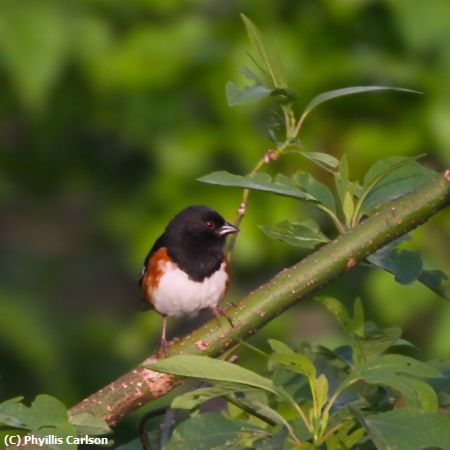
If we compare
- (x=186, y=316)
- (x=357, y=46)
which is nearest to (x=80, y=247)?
(x=357, y=46)

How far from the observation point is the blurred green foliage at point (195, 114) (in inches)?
153

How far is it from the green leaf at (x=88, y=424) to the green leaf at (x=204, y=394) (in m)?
0.08

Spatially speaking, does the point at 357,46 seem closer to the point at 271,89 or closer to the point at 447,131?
the point at 447,131

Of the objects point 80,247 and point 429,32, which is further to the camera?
point 80,247

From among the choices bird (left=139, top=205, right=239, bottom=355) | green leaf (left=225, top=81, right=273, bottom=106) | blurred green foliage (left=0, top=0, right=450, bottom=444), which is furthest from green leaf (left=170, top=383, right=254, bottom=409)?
blurred green foliage (left=0, top=0, right=450, bottom=444)

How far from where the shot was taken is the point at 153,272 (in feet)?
8.33

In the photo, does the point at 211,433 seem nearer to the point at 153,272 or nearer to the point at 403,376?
the point at 403,376

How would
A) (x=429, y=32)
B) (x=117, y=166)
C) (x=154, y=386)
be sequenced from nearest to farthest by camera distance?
(x=154, y=386) → (x=429, y=32) → (x=117, y=166)

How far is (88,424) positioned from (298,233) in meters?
0.34

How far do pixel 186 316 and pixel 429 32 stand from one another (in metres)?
1.71

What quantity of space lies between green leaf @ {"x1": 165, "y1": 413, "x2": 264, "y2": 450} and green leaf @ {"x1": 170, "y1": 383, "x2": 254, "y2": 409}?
20 mm

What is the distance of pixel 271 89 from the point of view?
1.39 metres

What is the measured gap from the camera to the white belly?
7.85 feet

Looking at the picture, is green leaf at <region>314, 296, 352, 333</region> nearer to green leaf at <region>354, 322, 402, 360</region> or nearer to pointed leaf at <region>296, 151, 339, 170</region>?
green leaf at <region>354, 322, 402, 360</region>
